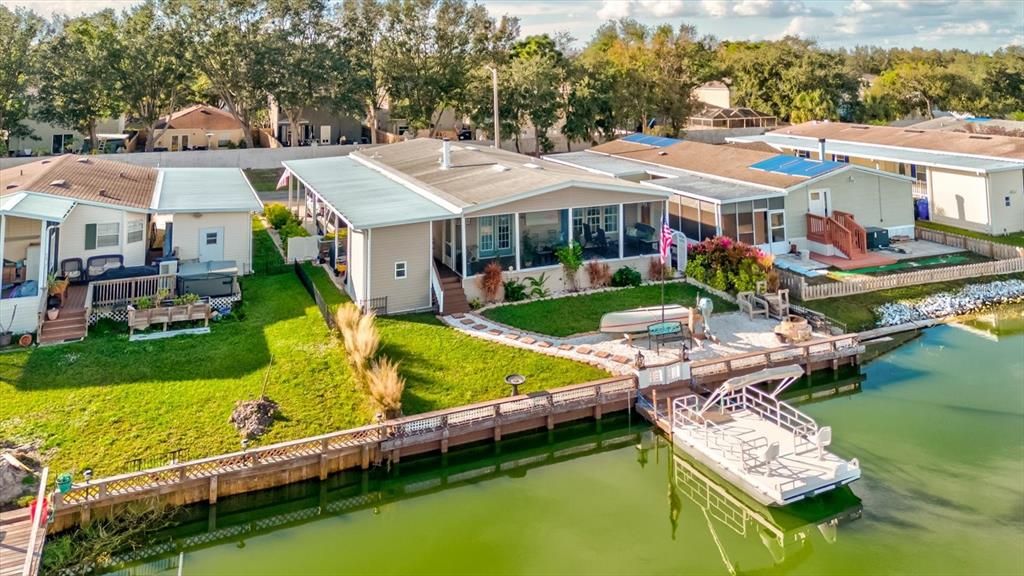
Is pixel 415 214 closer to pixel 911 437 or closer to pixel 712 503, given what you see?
pixel 712 503

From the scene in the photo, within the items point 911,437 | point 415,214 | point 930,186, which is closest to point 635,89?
point 930,186

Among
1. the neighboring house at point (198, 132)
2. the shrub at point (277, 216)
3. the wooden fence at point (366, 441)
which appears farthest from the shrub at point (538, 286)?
the neighboring house at point (198, 132)

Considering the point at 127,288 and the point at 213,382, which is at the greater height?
the point at 127,288

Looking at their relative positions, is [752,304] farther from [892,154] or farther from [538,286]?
[892,154]

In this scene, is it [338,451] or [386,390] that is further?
[386,390]

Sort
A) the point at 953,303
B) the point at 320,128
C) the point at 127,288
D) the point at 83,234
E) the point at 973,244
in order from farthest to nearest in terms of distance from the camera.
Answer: the point at 320,128 → the point at 973,244 → the point at 953,303 → the point at 83,234 → the point at 127,288

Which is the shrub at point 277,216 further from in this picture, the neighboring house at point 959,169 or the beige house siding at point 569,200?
the neighboring house at point 959,169

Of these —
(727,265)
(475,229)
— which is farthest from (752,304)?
(475,229)
